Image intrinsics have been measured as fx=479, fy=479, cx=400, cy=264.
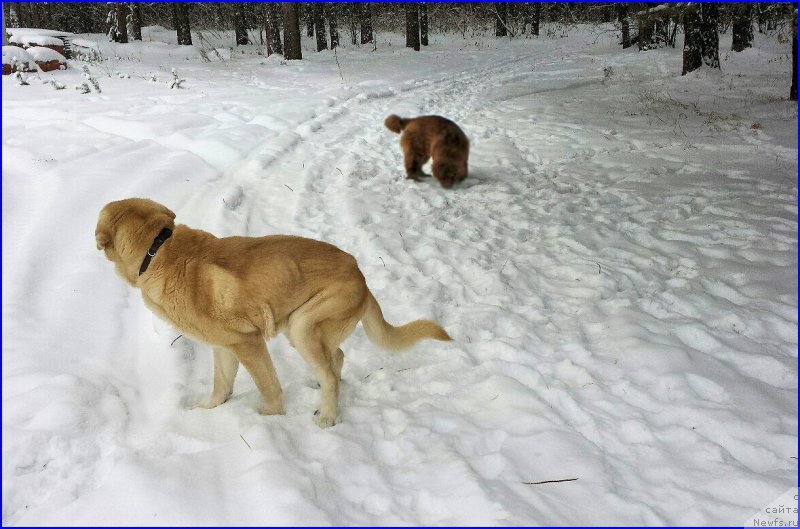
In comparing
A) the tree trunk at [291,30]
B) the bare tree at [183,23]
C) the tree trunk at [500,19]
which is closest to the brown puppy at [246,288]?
the tree trunk at [291,30]

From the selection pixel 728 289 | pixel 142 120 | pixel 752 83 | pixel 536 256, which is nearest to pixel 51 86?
pixel 142 120

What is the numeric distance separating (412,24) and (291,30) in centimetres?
877

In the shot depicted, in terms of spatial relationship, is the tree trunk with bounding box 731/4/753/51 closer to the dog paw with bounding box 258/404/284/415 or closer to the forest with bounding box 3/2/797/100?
the forest with bounding box 3/2/797/100

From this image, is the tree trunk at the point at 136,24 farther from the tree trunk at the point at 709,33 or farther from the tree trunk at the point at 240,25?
the tree trunk at the point at 709,33

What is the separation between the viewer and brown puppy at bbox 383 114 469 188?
249 inches

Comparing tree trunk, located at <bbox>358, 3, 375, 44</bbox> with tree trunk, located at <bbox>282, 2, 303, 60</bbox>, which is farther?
tree trunk, located at <bbox>358, 3, 375, 44</bbox>

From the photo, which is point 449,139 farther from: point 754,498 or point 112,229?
point 754,498

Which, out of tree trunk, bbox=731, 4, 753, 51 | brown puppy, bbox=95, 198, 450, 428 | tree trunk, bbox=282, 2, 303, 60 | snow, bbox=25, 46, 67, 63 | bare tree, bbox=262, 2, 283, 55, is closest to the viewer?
brown puppy, bbox=95, 198, 450, 428

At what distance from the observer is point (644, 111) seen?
1041 cm

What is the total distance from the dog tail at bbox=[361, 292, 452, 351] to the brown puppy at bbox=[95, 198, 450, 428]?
0.16ft

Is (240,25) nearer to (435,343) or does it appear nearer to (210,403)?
(435,343)

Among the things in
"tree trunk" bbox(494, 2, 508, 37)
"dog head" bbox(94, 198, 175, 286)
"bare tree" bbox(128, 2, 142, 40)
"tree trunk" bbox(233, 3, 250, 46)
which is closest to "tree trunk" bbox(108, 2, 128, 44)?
"bare tree" bbox(128, 2, 142, 40)

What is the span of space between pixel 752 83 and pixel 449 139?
34.2 feet

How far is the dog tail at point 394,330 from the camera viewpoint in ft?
8.96
